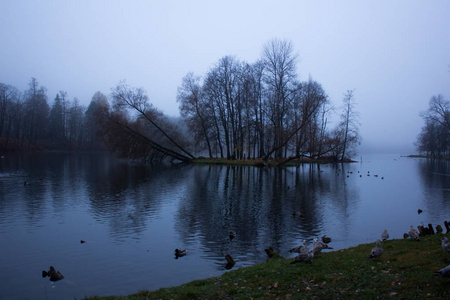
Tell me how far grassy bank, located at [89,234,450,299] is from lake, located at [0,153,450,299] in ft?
5.14

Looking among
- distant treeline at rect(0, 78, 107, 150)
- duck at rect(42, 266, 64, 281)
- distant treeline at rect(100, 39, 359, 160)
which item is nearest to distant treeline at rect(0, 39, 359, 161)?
distant treeline at rect(100, 39, 359, 160)

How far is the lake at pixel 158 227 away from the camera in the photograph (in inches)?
346

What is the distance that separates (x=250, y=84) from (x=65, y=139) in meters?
66.7

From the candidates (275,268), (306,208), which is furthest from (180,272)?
(306,208)

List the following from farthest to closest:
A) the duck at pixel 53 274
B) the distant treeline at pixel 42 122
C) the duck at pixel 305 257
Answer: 1. the distant treeline at pixel 42 122
2. the duck at pixel 305 257
3. the duck at pixel 53 274

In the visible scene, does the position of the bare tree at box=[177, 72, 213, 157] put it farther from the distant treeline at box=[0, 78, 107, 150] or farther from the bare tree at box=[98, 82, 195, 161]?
the distant treeline at box=[0, 78, 107, 150]

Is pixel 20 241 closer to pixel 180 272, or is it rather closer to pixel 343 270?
pixel 180 272

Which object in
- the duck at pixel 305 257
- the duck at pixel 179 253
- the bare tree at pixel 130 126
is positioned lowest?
the duck at pixel 179 253

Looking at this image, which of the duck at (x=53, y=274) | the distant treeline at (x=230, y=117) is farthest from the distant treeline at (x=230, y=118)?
A: the duck at (x=53, y=274)

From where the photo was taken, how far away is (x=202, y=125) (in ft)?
185

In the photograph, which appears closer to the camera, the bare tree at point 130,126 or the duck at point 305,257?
the duck at point 305,257

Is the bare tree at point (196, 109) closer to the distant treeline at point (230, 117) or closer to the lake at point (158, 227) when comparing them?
the distant treeline at point (230, 117)

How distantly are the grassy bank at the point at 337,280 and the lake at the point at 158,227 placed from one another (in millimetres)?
1568

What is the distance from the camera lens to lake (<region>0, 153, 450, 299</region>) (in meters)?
8.80
